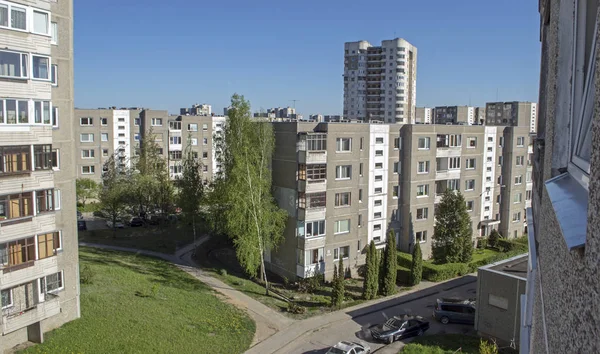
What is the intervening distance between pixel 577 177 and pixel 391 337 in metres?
22.3

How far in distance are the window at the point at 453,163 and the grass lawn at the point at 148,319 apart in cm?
2196

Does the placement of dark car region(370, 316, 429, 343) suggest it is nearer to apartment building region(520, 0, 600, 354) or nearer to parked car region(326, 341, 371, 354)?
parked car region(326, 341, 371, 354)

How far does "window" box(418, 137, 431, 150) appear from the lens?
122 ft

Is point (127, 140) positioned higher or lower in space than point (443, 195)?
higher

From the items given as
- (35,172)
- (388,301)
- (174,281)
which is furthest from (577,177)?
(174,281)

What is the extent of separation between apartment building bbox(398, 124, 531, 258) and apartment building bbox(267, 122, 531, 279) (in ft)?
0.27

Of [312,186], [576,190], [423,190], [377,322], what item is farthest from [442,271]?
[576,190]

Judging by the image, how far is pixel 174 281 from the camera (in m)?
30.7

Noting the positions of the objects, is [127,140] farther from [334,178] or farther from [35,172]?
[35,172]

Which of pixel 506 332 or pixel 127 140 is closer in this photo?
pixel 506 332

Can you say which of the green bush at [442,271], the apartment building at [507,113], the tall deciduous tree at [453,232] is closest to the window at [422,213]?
the tall deciduous tree at [453,232]

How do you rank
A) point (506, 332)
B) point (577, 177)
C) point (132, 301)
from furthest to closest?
point (132, 301) < point (506, 332) < point (577, 177)

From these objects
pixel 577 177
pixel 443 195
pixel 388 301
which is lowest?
pixel 388 301

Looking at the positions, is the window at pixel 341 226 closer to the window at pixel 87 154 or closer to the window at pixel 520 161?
the window at pixel 520 161
